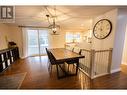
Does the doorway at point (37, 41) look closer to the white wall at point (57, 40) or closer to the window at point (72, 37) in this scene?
the white wall at point (57, 40)

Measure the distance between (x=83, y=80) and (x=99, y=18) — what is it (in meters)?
2.32

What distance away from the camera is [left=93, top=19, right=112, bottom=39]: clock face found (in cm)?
299

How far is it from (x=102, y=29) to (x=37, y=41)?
4308 millimetres

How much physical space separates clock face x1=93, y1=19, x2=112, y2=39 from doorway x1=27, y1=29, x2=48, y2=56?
12.1 feet

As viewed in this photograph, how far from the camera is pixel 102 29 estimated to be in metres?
3.25

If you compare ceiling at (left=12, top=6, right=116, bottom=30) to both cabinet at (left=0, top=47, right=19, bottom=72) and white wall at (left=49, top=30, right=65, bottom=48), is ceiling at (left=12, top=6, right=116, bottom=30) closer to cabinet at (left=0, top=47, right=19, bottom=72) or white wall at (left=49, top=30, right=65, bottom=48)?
cabinet at (left=0, top=47, right=19, bottom=72)

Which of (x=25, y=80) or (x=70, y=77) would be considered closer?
(x=25, y=80)

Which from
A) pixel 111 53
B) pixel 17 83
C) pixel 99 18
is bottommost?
pixel 17 83

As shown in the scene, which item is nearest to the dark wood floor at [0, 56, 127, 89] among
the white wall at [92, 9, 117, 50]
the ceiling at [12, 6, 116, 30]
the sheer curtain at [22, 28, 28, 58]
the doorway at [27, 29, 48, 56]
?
the white wall at [92, 9, 117, 50]

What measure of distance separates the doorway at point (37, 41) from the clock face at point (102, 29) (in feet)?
12.1

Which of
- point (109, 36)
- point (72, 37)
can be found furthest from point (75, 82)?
point (72, 37)
